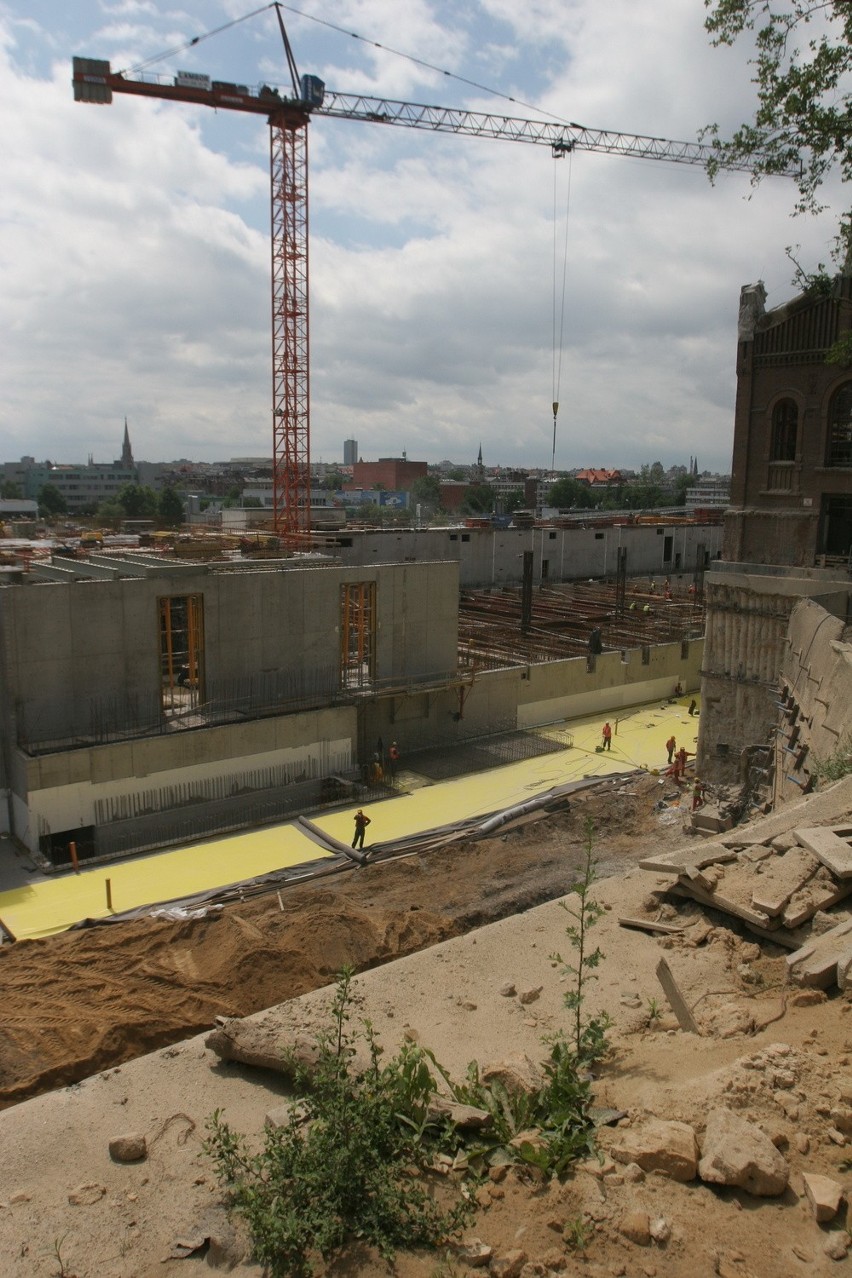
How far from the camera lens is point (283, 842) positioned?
62.4ft

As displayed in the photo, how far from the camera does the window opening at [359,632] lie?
2423 cm

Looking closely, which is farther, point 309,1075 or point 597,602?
point 597,602

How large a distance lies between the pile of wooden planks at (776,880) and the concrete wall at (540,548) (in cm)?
3534

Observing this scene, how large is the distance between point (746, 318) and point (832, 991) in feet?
64.6

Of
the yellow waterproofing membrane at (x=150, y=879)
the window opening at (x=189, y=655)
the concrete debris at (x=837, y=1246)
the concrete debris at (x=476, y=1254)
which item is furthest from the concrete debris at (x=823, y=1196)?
the window opening at (x=189, y=655)

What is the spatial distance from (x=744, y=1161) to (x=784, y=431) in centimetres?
2067

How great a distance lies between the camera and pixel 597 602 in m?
42.3

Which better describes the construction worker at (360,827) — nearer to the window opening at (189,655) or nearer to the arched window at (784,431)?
the window opening at (189,655)

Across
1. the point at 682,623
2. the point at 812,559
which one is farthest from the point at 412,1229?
the point at 682,623

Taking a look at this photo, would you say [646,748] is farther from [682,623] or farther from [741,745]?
[682,623]

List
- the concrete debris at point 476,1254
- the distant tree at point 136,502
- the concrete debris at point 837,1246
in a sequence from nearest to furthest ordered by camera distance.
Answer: the concrete debris at point 837,1246
the concrete debris at point 476,1254
the distant tree at point 136,502

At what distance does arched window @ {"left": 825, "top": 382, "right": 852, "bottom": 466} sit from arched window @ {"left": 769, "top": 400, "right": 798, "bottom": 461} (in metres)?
0.88

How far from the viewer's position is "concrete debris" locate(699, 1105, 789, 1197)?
151 inches

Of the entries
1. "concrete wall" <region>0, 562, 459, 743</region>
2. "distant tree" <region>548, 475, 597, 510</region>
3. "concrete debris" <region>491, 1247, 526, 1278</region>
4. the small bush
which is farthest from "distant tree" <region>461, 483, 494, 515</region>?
"concrete debris" <region>491, 1247, 526, 1278</region>
